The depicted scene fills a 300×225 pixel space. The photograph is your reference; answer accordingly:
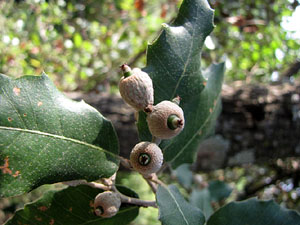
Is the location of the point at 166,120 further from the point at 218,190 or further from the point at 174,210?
the point at 218,190

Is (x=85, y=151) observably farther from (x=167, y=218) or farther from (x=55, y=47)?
(x=55, y=47)

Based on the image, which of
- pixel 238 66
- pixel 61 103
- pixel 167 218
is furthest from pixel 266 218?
pixel 238 66

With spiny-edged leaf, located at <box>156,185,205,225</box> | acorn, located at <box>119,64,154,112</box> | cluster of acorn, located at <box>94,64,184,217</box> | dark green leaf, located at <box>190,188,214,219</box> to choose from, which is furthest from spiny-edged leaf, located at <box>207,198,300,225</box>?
dark green leaf, located at <box>190,188,214,219</box>

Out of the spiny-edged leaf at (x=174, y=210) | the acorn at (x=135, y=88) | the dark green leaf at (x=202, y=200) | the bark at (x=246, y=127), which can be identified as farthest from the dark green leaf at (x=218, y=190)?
the acorn at (x=135, y=88)

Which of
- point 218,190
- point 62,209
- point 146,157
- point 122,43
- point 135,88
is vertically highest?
point 135,88

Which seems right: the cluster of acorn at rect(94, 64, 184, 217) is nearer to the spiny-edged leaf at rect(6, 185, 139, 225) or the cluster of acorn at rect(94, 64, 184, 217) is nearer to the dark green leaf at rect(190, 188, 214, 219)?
the spiny-edged leaf at rect(6, 185, 139, 225)

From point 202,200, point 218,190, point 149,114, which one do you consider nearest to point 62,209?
point 149,114
